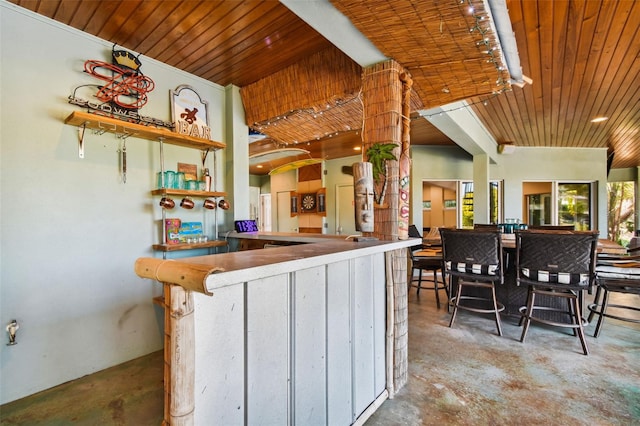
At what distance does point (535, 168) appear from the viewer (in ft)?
21.4

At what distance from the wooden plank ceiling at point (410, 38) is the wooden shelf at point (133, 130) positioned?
2.30 ft

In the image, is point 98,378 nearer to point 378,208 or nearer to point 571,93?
point 378,208

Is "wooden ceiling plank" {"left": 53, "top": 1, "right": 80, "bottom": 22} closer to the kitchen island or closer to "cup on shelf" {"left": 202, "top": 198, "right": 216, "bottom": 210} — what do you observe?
"cup on shelf" {"left": 202, "top": 198, "right": 216, "bottom": 210}

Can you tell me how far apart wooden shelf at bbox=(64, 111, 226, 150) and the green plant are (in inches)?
63.9

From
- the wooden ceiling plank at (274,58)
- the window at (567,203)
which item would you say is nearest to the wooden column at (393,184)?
the wooden ceiling plank at (274,58)

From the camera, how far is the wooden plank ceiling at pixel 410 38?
1.63m

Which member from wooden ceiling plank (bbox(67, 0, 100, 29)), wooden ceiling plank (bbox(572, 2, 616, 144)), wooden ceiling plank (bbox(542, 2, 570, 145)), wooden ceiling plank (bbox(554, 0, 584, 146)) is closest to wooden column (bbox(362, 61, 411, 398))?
wooden ceiling plank (bbox(542, 2, 570, 145))

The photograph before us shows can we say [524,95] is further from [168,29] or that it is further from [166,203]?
[166,203]

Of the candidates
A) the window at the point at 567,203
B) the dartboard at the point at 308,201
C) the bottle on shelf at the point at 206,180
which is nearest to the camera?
the bottle on shelf at the point at 206,180

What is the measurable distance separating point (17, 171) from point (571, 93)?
17.8ft

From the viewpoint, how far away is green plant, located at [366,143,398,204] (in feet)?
6.08

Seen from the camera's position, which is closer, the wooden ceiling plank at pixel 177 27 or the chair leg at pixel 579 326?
the wooden ceiling plank at pixel 177 27

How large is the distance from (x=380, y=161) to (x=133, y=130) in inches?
78.6

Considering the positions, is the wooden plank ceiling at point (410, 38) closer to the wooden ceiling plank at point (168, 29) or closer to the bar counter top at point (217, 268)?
the wooden ceiling plank at point (168, 29)
